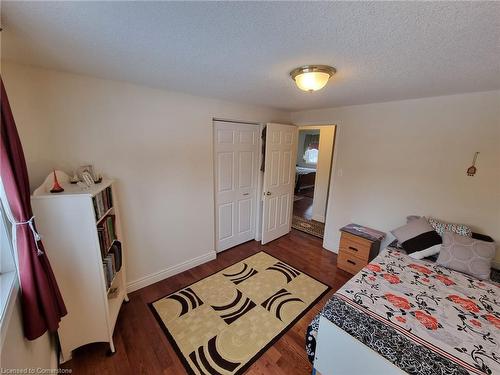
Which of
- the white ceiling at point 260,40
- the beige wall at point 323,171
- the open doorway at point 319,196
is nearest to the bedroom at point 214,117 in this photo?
the white ceiling at point 260,40

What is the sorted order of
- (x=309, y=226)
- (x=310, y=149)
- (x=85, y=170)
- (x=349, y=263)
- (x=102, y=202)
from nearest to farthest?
(x=102, y=202), (x=85, y=170), (x=349, y=263), (x=309, y=226), (x=310, y=149)

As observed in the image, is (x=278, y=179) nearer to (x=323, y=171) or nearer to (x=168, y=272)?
(x=323, y=171)

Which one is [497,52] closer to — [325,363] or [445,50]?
[445,50]

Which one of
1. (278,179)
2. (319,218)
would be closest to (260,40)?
(278,179)

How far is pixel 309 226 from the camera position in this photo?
4270mm

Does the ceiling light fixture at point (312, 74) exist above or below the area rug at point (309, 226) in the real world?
above

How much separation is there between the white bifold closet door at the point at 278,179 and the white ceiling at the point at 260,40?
149 centimetres

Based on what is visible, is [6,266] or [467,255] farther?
[467,255]

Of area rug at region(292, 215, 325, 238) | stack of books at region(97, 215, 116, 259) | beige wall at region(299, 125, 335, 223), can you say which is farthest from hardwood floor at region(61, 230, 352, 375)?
beige wall at region(299, 125, 335, 223)

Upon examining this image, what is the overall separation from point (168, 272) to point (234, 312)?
101 centimetres

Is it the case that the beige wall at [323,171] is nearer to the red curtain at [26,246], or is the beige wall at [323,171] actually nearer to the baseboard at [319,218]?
the baseboard at [319,218]

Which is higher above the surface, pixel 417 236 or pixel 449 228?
pixel 449 228

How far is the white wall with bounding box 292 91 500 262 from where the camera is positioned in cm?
200

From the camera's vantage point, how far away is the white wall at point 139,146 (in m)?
1.61
